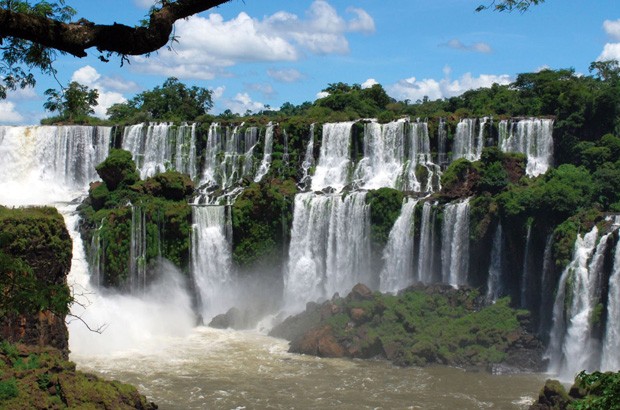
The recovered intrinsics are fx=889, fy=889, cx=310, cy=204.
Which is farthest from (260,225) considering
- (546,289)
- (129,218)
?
(546,289)

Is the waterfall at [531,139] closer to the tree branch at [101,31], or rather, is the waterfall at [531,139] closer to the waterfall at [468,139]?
the waterfall at [468,139]

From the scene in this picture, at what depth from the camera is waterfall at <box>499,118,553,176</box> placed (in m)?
37.7

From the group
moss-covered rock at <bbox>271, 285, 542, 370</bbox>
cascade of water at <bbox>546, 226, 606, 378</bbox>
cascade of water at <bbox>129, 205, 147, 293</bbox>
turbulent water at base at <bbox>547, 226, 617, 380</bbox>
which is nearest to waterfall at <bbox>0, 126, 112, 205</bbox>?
cascade of water at <bbox>129, 205, 147, 293</bbox>

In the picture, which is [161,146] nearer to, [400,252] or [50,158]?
[50,158]

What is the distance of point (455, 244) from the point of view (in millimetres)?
32562

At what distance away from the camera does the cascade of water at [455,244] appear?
106 ft

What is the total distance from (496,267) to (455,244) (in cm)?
176

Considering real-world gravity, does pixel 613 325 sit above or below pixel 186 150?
below

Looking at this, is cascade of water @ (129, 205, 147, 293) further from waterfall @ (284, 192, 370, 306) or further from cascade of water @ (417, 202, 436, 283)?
cascade of water @ (417, 202, 436, 283)

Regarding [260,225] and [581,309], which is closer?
[581,309]

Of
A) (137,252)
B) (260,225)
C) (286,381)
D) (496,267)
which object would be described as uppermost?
(260,225)

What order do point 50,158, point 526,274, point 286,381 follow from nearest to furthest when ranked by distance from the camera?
point 286,381, point 526,274, point 50,158

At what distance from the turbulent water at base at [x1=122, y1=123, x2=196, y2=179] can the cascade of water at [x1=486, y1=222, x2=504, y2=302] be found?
53.9 feet

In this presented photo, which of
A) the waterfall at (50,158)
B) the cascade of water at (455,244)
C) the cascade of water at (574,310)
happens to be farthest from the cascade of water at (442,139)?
the waterfall at (50,158)
